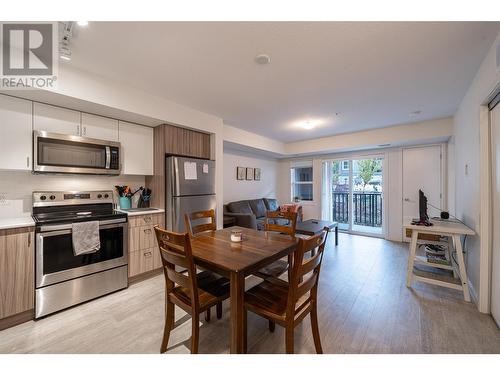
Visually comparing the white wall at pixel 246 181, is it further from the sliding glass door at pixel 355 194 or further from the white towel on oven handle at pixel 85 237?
the white towel on oven handle at pixel 85 237

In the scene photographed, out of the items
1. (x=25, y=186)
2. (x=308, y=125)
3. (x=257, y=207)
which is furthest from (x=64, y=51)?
(x=257, y=207)

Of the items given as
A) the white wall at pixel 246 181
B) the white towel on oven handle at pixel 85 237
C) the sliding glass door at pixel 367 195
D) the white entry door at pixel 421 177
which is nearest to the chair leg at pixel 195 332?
the white towel on oven handle at pixel 85 237

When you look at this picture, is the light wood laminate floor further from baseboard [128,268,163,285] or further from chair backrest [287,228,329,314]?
chair backrest [287,228,329,314]

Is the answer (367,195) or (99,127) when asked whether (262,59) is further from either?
(367,195)

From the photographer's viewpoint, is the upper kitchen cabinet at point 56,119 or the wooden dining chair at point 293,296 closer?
the wooden dining chair at point 293,296

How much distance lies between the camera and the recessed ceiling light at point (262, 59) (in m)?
1.85

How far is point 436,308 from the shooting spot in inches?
80.6

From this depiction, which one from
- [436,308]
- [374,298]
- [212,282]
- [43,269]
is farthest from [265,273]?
[43,269]

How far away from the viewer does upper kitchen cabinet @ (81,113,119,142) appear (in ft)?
7.94

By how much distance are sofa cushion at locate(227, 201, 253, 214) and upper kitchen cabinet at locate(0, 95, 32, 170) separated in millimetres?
3164

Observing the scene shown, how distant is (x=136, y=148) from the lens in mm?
2855

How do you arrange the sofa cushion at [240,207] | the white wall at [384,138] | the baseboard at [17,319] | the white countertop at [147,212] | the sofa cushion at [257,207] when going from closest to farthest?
the baseboard at [17,319] < the white countertop at [147,212] < the white wall at [384,138] < the sofa cushion at [240,207] < the sofa cushion at [257,207]

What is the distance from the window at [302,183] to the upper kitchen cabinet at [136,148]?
444 centimetres
